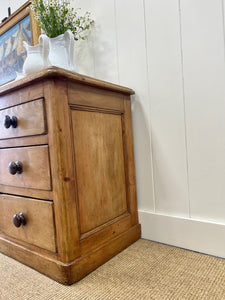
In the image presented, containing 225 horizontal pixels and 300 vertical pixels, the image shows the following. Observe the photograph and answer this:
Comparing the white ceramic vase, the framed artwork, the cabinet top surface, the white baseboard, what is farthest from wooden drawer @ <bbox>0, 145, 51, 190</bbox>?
the framed artwork

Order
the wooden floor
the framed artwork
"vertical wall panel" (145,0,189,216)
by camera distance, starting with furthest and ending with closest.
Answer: the framed artwork
"vertical wall panel" (145,0,189,216)
the wooden floor

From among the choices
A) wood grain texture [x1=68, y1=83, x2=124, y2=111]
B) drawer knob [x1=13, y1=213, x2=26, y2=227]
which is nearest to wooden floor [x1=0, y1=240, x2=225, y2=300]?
drawer knob [x1=13, y1=213, x2=26, y2=227]

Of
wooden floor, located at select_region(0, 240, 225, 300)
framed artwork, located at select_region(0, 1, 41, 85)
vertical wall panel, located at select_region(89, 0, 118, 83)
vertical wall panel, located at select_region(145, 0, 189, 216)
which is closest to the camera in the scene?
wooden floor, located at select_region(0, 240, 225, 300)

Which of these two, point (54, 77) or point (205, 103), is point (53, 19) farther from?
point (205, 103)

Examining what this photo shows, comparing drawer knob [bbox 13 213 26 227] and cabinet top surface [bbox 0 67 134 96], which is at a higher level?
cabinet top surface [bbox 0 67 134 96]

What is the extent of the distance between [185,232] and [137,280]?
0.30 meters

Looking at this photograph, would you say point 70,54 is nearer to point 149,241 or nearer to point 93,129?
point 93,129

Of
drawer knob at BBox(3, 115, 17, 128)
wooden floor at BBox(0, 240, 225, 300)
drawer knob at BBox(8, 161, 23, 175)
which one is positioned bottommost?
wooden floor at BBox(0, 240, 225, 300)

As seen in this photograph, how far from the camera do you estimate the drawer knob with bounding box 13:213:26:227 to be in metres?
0.79

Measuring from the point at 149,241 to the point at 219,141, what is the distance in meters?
0.52

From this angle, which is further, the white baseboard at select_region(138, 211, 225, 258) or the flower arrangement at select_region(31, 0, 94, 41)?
the flower arrangement at select_region(31, 0, 94, 41)

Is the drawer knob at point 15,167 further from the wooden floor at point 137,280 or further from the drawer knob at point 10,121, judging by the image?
the wooden floor at point 137,280

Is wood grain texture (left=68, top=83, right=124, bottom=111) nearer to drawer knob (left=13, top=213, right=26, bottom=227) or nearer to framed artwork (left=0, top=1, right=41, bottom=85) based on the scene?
drawer knob (left=13, top=213, right=26, bottom=227)

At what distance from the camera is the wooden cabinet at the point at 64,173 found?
0.69 meters
